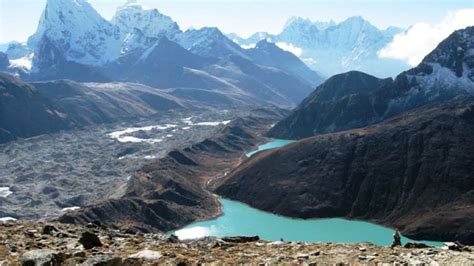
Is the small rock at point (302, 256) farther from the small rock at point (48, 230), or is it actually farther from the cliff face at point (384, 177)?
the cliff face at point (384, 177)

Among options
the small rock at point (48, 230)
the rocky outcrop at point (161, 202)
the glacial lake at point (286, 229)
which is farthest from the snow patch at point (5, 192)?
the small rock at point (48, 230)

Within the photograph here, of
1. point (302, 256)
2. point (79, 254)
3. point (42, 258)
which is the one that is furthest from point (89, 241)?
point (302, 256)

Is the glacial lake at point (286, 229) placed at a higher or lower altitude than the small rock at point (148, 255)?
lower

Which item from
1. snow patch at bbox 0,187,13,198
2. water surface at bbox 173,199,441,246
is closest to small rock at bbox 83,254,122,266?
water surface at bbox 173,199,441,246

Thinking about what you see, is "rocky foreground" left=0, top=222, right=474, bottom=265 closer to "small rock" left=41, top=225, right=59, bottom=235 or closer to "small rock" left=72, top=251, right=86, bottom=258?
"small rock" left=72, top=251, right=86, bottom=258

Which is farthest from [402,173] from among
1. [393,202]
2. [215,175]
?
[215,175]

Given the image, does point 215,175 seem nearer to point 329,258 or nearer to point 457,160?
point 457,160
